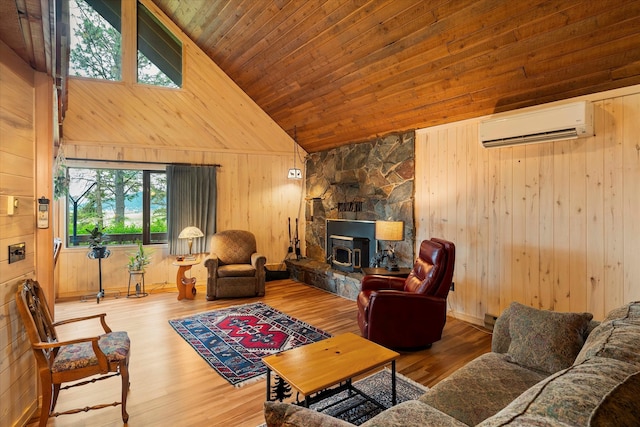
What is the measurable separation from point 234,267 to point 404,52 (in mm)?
3833

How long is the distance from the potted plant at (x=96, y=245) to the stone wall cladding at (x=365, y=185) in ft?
11.7

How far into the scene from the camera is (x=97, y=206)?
17.7 ft

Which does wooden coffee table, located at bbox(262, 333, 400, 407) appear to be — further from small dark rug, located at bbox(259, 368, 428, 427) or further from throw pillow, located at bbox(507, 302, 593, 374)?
throw pillow, located at bbox(507, 302, 593, 374)

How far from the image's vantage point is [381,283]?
12.8 ft

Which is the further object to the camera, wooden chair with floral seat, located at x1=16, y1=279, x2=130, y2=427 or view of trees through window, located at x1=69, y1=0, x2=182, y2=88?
view of trees through window, located at x1=69, y1=0, x2=182, y2=88

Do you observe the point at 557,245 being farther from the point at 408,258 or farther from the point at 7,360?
the point at 7,360

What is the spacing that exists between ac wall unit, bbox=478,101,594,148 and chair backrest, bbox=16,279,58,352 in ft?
14.0

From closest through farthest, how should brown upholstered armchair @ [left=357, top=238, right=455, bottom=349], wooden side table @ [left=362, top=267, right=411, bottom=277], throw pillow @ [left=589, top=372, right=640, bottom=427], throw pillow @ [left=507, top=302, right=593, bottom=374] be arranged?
throw pillow @ [left=589, top=372, right=640, bottom=427] → throw pillow @ [left=507, top=302, right=593, bottom=374] → brown upholstered armchair @ [left=357, top=238, right=455, bottom=349] → wooden side table @ [left=362, top=267, right=411, bottom=277]

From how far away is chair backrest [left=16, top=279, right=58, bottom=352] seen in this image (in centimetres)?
201

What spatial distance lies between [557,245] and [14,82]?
4.75 meters

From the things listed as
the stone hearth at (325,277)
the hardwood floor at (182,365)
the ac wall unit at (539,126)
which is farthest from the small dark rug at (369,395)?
the ac wall unit at (539,126)

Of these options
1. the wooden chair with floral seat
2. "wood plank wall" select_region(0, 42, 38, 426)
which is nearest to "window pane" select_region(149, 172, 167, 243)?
"wood plank wall" select_region(0, 42, 38, 426)

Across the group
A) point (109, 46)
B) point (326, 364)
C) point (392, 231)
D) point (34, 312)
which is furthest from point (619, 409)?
point (109, 46)

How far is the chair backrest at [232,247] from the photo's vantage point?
5504 mm
